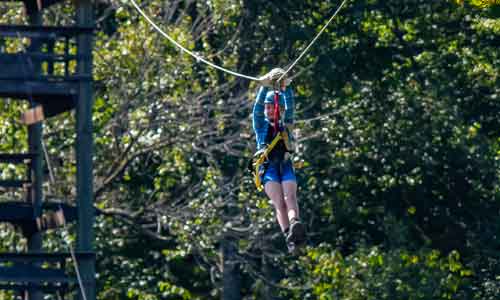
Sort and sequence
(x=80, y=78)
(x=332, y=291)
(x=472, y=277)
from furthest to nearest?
(x=472, y=277) → (x=332, y=291) → (x=80, y=78)

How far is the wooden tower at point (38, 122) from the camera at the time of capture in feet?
50.8

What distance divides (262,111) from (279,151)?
33 centimetres

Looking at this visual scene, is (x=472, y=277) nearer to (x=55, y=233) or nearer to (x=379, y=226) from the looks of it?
(x=379, y=226)

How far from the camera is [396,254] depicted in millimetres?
19375

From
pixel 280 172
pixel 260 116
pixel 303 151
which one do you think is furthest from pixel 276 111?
pixel 303 151

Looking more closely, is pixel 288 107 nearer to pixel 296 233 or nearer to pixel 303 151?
pixel 296 233

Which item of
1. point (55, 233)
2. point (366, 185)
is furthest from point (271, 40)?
point (55, 233)

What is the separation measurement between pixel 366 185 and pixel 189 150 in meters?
2.95

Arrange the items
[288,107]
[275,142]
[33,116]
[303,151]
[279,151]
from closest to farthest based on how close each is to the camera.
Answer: [288,107]
[275,142]
[279,151]
[33,116]
[303,151]

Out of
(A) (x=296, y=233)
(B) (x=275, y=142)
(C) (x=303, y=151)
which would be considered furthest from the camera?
(C) (x=303, y=151)

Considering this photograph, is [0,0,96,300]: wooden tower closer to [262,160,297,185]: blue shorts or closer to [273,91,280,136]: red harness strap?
[262,160,297,185]: blue shorts

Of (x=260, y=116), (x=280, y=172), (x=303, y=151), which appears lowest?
(x=280, y=172)

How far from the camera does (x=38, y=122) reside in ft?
56.2

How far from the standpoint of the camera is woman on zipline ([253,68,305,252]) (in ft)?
35.8
